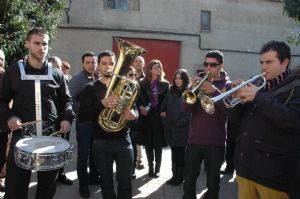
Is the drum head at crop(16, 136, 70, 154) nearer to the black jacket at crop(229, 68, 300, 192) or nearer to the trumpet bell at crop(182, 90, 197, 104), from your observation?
the trumpet bell at crop(182, 90, 197, 104)

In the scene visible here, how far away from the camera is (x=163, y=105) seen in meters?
6.43

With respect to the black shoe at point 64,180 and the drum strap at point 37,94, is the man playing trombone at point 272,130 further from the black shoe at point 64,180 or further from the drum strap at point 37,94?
the black shoe at point 64,180

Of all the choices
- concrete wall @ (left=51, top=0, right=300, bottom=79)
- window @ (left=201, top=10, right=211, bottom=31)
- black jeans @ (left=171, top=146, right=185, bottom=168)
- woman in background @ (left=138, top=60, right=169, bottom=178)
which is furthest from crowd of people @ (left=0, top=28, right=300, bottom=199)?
window @ (left=201, top=10, right=211, bottom=31)

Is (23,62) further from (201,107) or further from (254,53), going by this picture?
(254,53)

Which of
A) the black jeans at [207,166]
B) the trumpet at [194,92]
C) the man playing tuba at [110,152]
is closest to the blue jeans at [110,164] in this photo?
the man playing tuba at [110,152]

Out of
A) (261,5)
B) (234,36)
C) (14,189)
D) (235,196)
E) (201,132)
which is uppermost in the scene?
(261,5)

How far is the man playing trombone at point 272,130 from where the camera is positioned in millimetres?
3127

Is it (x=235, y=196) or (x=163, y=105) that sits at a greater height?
(x=163, y=105)

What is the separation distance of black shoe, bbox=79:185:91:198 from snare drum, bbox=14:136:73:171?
190 centimetres

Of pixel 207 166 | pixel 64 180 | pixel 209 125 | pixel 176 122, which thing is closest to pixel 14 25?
pixel 64 180

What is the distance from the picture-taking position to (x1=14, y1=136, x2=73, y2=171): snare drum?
352cm

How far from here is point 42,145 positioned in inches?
146

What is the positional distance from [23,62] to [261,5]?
47.6ft

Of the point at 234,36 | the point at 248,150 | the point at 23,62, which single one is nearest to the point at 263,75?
the point at 248,150
